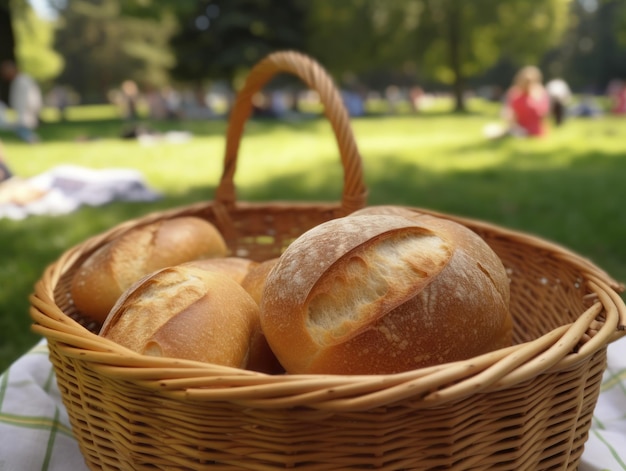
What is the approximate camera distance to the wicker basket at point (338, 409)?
71 cm

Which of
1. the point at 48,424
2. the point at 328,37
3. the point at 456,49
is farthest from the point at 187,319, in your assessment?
the point at 456,49

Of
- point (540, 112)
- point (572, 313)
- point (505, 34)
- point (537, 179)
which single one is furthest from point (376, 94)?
point (572, 313)

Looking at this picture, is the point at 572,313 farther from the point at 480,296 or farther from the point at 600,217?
the point at 600,217

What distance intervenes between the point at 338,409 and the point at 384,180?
4.60 m

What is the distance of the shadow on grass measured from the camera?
282 cm

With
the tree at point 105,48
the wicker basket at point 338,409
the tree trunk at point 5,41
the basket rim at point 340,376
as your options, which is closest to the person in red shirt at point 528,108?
the wicker basket at point 338,409

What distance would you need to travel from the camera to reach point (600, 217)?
12.2 ft

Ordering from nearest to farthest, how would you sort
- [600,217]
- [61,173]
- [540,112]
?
[600,217] < [61,173] < [540,112]

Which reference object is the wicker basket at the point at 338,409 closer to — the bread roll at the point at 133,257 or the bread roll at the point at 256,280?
the bread roll at the point at 133,257

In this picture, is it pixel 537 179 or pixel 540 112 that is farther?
pixel 540 112

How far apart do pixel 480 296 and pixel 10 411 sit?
102 centimetres

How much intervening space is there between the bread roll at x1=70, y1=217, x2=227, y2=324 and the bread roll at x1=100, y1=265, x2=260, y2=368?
314 mm

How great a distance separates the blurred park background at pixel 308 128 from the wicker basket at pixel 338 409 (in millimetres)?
1466

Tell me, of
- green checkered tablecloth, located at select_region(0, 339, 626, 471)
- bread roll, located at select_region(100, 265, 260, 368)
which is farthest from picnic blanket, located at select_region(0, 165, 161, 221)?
bread roll, located at select_region(100, 265, 260, 368)
